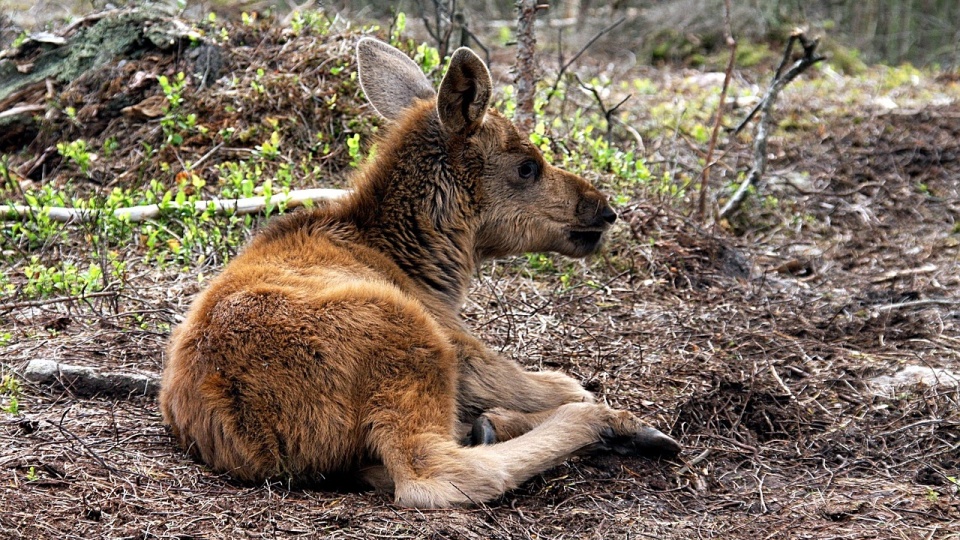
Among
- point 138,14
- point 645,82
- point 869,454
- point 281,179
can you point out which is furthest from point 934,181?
point 138,14

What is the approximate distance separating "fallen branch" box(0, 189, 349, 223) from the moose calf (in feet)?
5.10

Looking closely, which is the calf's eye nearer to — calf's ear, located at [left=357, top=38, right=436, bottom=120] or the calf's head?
the calf's head

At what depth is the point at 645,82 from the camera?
44.9 feet

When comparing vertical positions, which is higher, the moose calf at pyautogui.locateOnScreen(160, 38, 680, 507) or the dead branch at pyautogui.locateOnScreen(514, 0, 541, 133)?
the dead branch at pyautogui.locateOnScreen(514, 0, 541, 133)

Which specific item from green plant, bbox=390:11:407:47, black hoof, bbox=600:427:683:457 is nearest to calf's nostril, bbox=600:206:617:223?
black hoof, bbox=600:427:683:457

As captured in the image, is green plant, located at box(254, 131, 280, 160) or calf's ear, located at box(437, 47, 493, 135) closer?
calf's ear, located at box(437, 47, 493, 135)

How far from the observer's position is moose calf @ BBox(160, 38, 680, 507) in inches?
171

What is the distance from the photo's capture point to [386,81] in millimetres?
6152

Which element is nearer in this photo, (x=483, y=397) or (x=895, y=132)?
(x=483, y=397)

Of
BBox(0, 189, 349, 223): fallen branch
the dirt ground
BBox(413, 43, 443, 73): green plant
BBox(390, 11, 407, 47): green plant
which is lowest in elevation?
the dirt ground

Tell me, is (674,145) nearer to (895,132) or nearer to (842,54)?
(895,132)

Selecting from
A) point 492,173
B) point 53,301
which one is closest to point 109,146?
point 53,301

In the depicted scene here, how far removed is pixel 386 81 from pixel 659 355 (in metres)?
2.45

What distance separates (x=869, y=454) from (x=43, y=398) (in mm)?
4431
